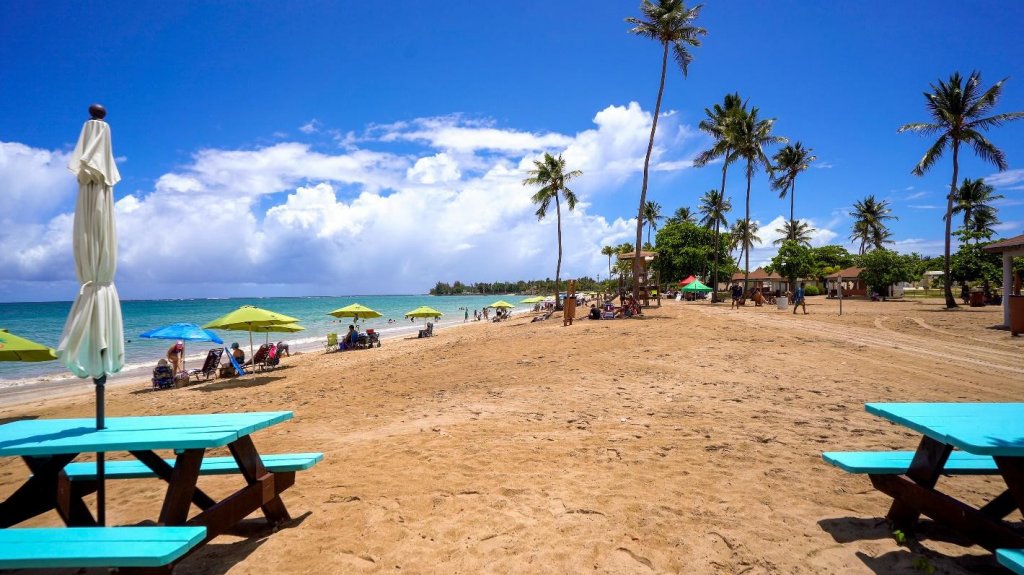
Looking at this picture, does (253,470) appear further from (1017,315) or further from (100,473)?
(1017,315)

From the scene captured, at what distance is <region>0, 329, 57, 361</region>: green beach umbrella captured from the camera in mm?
8876

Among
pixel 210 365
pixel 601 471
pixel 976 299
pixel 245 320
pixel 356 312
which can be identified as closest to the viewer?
pixel 601 471

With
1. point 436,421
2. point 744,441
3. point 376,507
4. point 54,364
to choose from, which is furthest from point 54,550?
point 54,364

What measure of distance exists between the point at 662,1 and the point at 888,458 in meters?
24.7

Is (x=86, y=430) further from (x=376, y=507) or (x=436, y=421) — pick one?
(x=436, y=421)

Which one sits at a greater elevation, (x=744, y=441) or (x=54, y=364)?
(x=744, y=441)

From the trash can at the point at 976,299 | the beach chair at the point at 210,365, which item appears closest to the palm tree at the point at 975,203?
the trash can at the point at 976,299

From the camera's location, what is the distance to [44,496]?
328 cm

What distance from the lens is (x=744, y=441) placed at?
4.98m

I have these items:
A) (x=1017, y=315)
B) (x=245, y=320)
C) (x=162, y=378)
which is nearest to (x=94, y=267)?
(x=245, y=320)

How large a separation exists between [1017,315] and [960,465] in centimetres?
1496

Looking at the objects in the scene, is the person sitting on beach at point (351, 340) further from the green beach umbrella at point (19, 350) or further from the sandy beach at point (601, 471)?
the green beach umbrella at point (19, 350)

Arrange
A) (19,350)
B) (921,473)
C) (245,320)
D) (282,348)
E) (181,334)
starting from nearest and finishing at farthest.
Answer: (921,473), (19,350), (245,320), (181,334), (282,348)

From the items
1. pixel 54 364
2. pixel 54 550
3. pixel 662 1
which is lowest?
pixel 54 364
